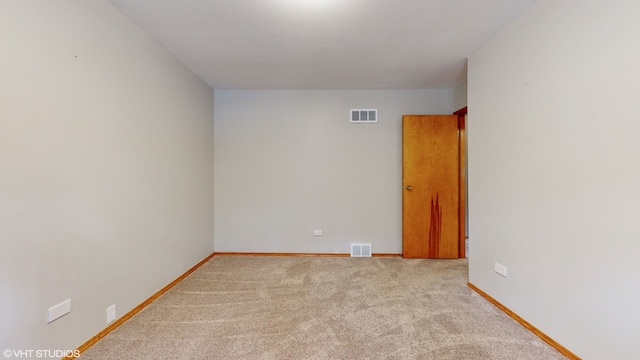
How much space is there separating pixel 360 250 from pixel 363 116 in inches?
76.8

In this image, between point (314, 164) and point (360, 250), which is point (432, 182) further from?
point (314, 164)

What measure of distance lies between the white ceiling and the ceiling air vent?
522 mm

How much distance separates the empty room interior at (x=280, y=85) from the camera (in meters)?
1.36

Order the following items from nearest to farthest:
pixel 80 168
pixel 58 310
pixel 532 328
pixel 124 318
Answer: pixel 58 310, pixel 80 168, pixel 532 328, pixel 124 318

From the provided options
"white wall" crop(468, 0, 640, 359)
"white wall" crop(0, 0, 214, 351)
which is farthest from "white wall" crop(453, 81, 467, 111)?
"white wall" crop(0, 0, 214, 351)

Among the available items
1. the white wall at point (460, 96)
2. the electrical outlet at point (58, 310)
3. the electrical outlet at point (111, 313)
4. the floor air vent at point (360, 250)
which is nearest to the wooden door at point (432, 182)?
the white wall at point (460, 96)

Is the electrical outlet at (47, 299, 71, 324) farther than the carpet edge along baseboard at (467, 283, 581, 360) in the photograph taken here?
No

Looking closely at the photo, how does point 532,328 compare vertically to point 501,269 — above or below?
below

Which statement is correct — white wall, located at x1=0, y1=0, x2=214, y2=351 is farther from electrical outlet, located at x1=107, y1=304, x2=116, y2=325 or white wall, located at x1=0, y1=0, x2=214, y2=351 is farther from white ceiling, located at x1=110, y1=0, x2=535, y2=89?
white ceiling, located at x1=110, y1=0, x2=535, y2=89

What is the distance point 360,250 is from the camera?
376 centimetres

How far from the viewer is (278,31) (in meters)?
2.23

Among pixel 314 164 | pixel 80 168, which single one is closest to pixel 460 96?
pixel 314 164

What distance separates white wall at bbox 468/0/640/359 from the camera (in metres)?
1.35

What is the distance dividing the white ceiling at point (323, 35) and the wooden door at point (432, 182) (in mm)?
652
